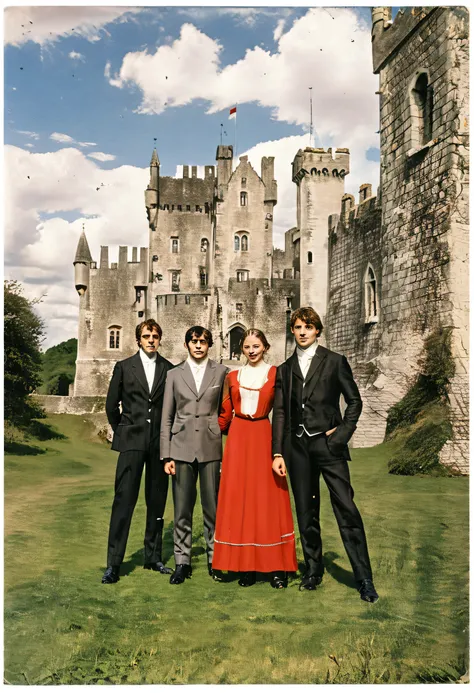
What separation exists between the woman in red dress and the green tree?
3512mm

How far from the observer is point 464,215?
1107 centimetres

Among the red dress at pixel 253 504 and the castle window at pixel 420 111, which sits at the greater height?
the castle window at pixel 420 111

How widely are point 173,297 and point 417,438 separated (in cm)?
3150

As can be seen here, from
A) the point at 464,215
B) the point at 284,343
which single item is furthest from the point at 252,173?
the point at 464,215

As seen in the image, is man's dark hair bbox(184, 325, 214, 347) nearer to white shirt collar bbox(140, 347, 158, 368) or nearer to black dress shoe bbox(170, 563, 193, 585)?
white shirt collar bbox(140, 347, 158, 368)

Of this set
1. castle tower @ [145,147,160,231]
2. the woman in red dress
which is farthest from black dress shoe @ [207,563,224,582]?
castle tower @ [145,147,160,231]

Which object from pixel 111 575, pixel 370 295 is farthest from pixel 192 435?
pixel 370 295

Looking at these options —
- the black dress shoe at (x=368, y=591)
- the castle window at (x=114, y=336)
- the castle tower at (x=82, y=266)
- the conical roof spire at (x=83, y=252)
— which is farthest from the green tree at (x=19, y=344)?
the conical roof spire at (x=83, y=252)

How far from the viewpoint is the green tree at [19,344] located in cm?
870

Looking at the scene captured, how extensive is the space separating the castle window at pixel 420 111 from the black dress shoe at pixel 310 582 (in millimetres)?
9670

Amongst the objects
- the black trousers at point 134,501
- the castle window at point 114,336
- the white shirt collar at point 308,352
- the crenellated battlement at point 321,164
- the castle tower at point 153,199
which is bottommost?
the black trousers at point 134,501

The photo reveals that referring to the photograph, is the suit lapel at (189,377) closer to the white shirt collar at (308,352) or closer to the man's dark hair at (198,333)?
the man's dark hair at (198,333)

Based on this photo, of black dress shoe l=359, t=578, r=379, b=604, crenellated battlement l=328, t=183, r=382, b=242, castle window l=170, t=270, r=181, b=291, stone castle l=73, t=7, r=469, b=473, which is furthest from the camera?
castle window l=170, t=270, r=181, b=291

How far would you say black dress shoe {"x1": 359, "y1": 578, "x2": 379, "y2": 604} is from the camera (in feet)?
17.4
